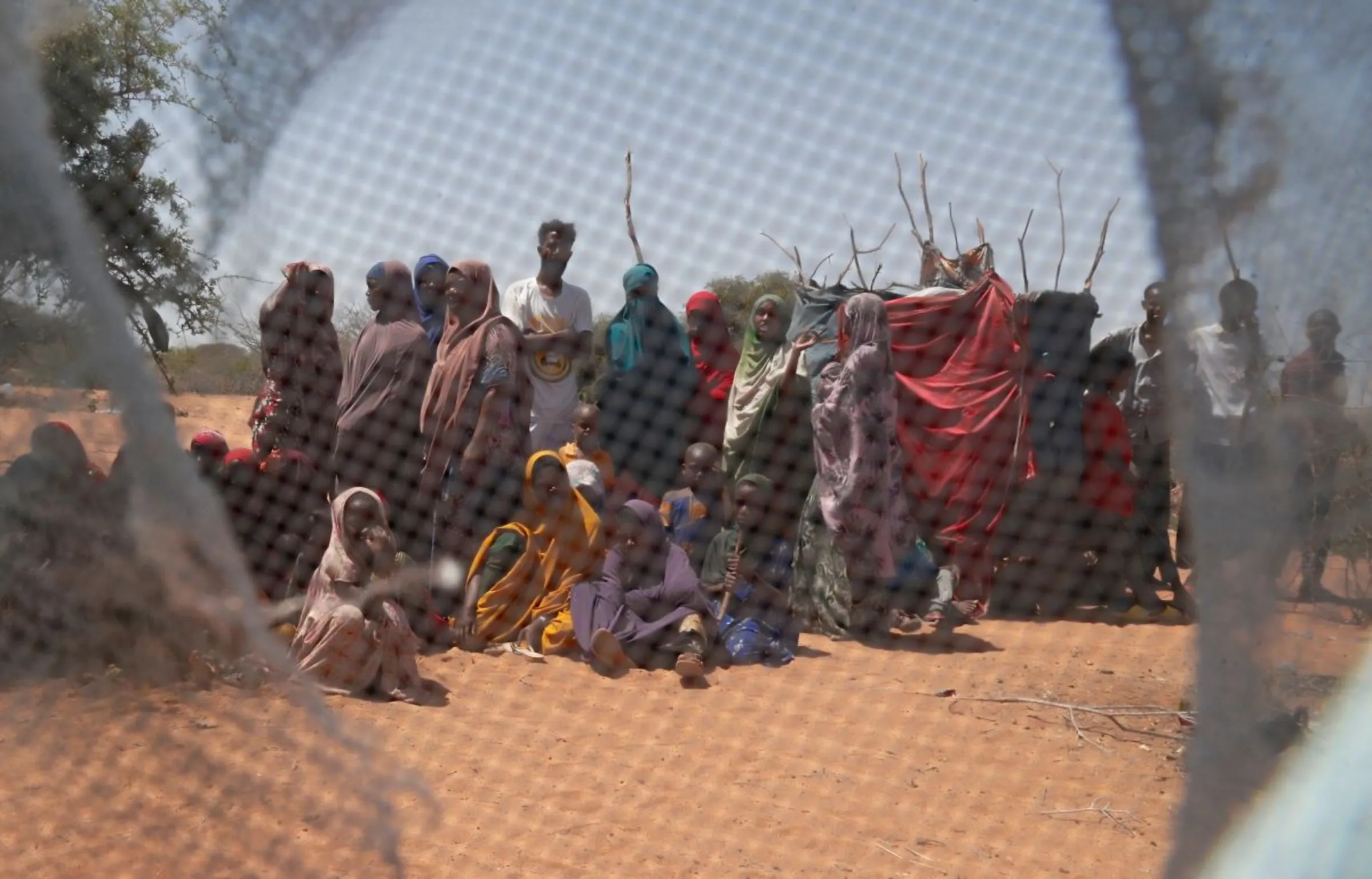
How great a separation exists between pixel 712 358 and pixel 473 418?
983mm

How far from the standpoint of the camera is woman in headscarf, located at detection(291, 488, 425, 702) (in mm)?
2633

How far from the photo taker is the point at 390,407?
3.09 m

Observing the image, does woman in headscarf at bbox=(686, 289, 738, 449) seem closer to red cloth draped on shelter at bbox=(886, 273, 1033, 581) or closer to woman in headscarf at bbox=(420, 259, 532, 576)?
red cloth draped on shelter at bbox=(886, 273, 1033, 581)

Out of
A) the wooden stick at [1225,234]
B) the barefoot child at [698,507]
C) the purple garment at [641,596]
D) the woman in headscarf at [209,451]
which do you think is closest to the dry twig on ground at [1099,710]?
the purple garment at [641,596]

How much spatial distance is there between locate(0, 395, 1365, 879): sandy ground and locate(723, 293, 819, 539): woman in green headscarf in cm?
58

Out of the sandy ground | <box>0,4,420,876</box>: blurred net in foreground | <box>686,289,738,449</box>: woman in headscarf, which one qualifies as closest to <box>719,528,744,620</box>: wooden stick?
the sandy ground

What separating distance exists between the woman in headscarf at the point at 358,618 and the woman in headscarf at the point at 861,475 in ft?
3.75

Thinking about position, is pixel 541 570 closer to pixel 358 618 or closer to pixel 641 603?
pixel 641 603

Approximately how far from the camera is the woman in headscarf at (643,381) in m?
3.49

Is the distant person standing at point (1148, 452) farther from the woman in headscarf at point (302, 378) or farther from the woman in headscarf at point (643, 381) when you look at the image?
the woman in headscarf at point (302, 378)

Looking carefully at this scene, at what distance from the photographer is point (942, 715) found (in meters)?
2.64

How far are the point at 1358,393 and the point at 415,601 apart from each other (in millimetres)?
2471

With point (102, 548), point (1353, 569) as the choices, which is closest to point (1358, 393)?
point (1353, 569)

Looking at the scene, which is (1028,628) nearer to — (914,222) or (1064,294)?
(1064,294)
